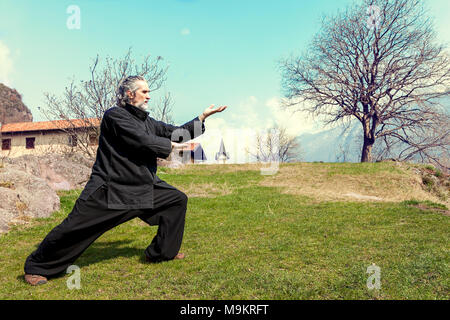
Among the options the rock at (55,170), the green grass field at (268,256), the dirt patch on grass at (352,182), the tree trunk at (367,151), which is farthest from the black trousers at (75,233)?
the tree trunk at (367,151)

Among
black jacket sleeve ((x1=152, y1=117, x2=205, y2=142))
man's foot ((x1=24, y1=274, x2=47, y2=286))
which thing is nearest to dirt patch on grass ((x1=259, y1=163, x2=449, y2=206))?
black jacket sleeve ((x1=152, y1=117, x2=205, y2=142))

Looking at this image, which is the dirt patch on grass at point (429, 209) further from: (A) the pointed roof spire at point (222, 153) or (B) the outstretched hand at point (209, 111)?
(A) the pointed roof spire at point (222, 153)

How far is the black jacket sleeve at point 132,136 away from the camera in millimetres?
4402

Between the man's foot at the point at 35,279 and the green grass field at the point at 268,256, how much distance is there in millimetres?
88

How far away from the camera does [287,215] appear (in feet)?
30.7

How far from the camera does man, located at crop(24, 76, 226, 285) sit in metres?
4.36

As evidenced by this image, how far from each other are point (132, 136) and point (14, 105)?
219ft

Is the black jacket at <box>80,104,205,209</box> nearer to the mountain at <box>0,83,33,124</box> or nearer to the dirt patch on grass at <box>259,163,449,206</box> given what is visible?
the dirt patch on grass at <box>259,163,449,206</box>

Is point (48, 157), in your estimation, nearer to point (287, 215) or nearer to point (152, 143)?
point (287, 215)

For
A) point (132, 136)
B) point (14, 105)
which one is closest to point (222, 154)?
point (14, 105)

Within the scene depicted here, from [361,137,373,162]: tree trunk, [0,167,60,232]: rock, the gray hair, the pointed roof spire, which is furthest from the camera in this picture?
the pointed roof spire

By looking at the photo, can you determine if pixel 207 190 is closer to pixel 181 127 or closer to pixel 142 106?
pixel 181 127
